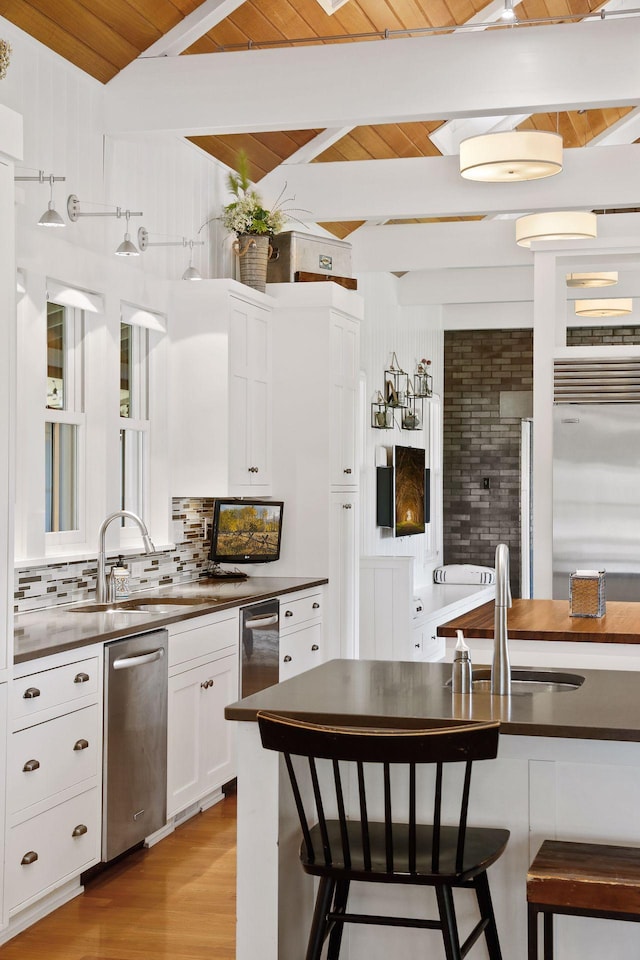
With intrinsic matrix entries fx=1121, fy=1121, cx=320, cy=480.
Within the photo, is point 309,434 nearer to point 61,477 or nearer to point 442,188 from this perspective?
point 442,188

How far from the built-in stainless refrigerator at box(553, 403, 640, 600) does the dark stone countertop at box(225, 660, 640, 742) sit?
3254 mm

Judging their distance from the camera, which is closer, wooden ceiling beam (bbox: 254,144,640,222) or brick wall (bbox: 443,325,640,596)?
wooden ceiling beam (bbox: 254,144,640,222)

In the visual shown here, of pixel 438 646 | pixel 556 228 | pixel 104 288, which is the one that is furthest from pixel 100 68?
pixel 438 646

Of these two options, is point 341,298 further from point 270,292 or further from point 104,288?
point 104,288

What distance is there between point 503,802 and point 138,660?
1979 millimetres

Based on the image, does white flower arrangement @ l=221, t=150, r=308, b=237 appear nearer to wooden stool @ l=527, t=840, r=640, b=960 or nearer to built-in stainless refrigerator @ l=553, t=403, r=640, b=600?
built-in stainless refrigerator @ l=553, t=403, r=640, b=600

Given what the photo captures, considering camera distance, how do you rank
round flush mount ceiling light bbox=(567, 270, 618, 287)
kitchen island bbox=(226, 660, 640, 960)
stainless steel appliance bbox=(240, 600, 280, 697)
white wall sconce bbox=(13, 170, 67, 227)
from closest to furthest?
kitchen island bbox=(226, 660, 640, 960)
white wall sconce bbox=(13, 170, 67, 227)
stainless steel appliance bbox=(240, 600, 280, 697)
round flush mount ceiling light bbox=(567, 270, 618, 287)

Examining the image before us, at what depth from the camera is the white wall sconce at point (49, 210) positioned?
4.33 m

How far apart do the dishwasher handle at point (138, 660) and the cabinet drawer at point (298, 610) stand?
1562mm

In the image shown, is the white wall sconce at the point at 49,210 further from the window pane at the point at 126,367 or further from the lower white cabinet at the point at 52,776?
the lower white cabinet at the point at 52,776

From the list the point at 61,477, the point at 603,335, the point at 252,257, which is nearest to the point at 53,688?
the point at 61,477

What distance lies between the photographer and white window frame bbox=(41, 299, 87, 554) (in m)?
5.12

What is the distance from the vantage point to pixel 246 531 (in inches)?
256

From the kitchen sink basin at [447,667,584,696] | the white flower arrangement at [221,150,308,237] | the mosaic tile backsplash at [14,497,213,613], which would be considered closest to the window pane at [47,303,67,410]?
the mosaic tile backsplash at [14,497,213,613]
